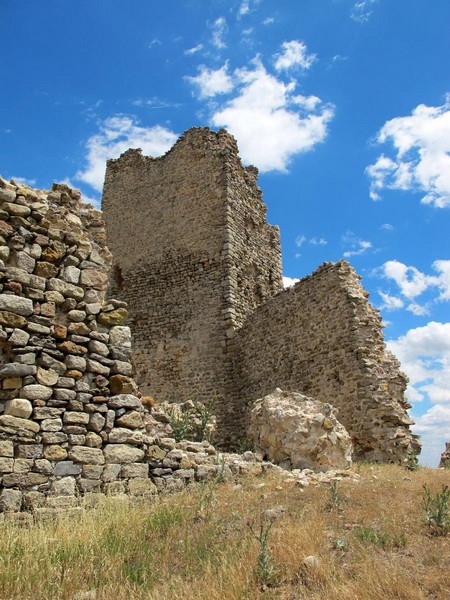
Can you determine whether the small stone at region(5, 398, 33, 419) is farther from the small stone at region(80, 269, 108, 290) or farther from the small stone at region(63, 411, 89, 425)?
the small stone at region(80, 269, 108, 290)

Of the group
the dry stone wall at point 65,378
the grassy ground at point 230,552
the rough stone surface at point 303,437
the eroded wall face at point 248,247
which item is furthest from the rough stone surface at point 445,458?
the dry stone wall at point 65,378

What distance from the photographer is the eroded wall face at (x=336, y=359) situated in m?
9.49

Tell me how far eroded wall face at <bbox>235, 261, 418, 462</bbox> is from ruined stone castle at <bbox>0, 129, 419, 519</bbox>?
0.11 feet

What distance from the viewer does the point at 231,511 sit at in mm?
5043

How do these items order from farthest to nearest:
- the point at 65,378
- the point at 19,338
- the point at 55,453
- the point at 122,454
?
the point at 122,454 < the point at 65,378 < the point at 19,338 < the point at 55,453

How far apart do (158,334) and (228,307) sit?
2.58 metres

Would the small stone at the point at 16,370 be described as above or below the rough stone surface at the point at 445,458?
above

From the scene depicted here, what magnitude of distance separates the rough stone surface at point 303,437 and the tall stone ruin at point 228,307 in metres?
2.16

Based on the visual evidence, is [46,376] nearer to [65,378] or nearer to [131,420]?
[65,378]

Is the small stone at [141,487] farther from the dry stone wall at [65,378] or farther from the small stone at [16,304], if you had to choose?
the small stone at [16,304]

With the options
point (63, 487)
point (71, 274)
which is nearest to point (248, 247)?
point (71, 274)

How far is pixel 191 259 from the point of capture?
15305mm

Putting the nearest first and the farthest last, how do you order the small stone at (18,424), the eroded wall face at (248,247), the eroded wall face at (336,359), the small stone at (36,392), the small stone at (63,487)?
1. the small stone at (18,424)
2. the small stone at (63,487)
3. the small stone at (36,392)
4. the eroded wall face at (336,359)
5. the eroded wall face at (248,247)

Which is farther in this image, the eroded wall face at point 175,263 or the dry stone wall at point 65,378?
the eroded wall face at point 175,263
